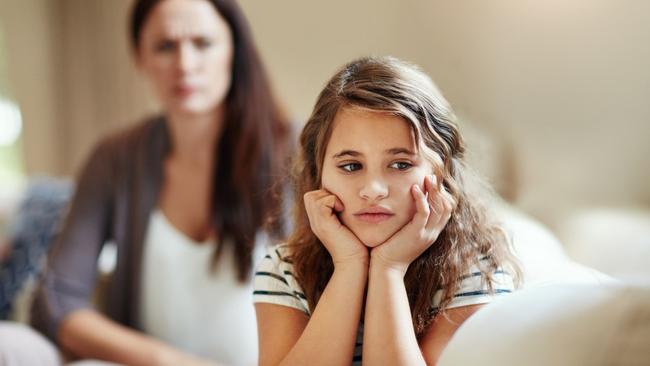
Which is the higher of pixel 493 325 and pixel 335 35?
pixel 335 35

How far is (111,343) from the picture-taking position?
103 centimetres

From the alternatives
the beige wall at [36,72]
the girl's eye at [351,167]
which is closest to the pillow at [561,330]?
the girl's eye at [351,167]

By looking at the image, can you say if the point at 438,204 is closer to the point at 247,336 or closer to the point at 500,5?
the point at 500,5

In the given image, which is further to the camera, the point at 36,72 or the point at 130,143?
the point at 36,72

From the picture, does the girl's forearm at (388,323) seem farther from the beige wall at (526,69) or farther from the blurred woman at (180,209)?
the blurred woman at (180,209)

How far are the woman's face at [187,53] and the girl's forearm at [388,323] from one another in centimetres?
60

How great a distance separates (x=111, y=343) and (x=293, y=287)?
1.70 ft

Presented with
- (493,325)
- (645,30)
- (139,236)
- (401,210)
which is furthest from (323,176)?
(139,236)

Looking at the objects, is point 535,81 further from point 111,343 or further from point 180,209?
point 111,343

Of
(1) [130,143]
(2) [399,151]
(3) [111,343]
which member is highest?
(2) [399,151]

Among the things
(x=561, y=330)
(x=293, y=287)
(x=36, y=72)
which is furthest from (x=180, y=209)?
(x=36, y=72)

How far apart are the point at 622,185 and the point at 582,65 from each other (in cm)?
17

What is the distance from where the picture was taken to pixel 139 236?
1102mm

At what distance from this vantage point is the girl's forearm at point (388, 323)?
21.0 inches
